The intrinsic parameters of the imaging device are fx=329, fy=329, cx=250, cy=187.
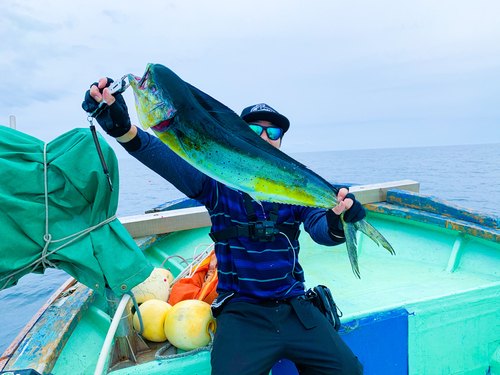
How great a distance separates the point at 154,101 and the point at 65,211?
941 millimetres

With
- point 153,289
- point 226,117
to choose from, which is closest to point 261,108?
point 226,117

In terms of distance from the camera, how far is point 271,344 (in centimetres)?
195

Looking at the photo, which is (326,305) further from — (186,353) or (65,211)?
(65,211)

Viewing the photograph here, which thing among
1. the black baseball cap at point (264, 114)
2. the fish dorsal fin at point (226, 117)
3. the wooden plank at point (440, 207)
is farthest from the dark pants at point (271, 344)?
the wooden plank at point (440, 207)

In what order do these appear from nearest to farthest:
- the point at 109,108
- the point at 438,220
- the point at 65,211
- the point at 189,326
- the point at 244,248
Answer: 1. the point at 109,108
2. the point at 65,211
3. the point at 189,326
4. the point at 244,248
5. the point at 438,220

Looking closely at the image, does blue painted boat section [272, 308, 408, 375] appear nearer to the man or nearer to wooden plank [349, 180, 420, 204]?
the man

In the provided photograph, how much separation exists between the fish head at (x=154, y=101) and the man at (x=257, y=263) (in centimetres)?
28

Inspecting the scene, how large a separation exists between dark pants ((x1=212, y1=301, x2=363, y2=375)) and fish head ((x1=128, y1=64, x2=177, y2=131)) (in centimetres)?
128

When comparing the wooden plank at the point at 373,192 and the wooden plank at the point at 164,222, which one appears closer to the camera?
the wooden plank at the point at 164,222

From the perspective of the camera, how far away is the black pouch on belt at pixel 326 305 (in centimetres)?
222

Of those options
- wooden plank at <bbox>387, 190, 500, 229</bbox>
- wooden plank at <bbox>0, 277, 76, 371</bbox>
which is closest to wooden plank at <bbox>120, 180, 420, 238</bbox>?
wooden plank at <bbox>0, 277, 76, 371</bbox>

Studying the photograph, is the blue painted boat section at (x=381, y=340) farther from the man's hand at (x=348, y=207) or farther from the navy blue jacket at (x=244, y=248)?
the man's hand at (x=348, y=207)

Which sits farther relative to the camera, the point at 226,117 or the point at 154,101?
the point at 226,117

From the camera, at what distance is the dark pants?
1.85 metres
